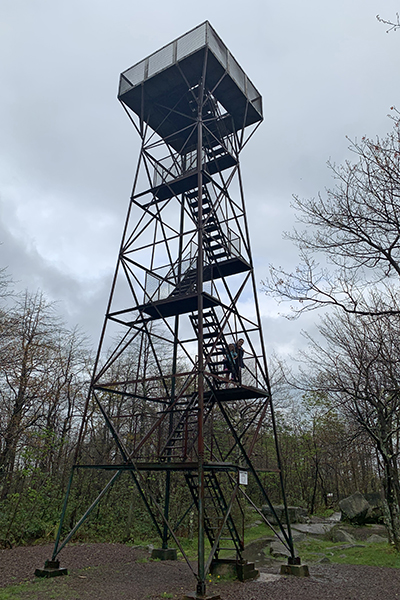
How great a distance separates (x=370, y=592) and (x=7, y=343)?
15.7 meters

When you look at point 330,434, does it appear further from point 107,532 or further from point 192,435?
point 192,435

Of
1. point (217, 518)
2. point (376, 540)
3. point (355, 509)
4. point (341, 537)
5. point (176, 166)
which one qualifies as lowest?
point (341, 537)

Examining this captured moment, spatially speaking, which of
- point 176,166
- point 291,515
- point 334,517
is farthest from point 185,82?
point 334,517

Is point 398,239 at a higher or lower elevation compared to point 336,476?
higher

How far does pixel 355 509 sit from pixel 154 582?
658 inches

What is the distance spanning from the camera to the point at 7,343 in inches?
712

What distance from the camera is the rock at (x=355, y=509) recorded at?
75.3ft

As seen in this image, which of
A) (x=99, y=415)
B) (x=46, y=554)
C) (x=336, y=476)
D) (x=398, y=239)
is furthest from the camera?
(x=336, y=476)

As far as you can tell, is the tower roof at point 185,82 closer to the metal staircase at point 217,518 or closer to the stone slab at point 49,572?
the metal staircase at point 217,518

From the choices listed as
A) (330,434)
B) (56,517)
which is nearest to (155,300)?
(56,517)

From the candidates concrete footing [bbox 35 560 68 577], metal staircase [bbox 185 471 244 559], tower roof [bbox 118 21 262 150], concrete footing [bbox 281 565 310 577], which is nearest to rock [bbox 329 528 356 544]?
concrete footing [bbox 281 565 310 577]

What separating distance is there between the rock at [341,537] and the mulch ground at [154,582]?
20.8 feet

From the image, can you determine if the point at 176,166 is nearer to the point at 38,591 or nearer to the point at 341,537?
the point at 38,591

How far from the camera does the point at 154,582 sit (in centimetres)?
1041
